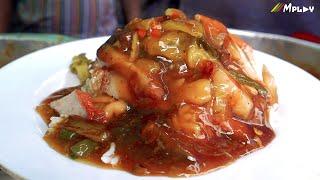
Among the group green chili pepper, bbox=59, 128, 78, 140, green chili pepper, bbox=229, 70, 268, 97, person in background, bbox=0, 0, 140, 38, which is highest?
green chili pepper, bbox=229, 70, 268, 97

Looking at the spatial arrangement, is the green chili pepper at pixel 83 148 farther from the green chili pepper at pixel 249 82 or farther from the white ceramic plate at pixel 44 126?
the green chili pepper at pixel 249 82

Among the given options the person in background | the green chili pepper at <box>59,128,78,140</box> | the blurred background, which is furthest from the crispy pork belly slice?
the person in background

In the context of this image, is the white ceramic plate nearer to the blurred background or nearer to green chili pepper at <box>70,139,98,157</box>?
green chili pepper at <box>70,139,98,157</box>

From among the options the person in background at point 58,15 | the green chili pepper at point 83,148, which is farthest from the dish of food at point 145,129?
the person in background at point 58,15

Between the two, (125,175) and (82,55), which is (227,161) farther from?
(82,55)

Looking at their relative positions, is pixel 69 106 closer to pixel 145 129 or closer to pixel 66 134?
pixel 66 134

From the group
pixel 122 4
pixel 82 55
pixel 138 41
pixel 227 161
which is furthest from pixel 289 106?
pixel 122 4

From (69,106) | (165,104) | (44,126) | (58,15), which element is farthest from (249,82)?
(58,15)
